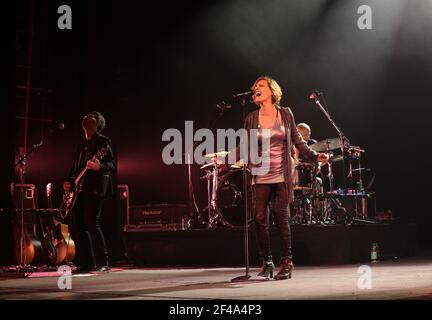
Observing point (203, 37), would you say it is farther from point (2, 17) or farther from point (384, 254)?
point (384, 254)

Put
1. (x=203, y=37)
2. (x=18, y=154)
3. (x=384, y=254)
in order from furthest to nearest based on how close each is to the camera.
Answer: (x=203, y=37), (x=18, y=154), (x=384, y=254)

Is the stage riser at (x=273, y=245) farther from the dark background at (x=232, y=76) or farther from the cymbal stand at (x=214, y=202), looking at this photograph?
the dark background at (x=232, y=76)

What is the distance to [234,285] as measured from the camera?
5750 millimetres

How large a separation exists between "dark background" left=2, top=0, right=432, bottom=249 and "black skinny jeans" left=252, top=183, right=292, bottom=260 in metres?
4.26

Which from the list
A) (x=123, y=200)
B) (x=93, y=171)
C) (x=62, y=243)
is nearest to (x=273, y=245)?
(x=93, y=171)

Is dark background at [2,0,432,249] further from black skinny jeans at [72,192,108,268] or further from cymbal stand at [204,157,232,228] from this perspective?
black skinny jeans at [72,192,108,268]

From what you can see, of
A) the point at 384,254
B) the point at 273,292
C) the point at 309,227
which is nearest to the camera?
the point at 273,292

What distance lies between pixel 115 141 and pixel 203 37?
8.54ft

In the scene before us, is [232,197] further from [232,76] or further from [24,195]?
[24,195]

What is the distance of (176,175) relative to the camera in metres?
11.6

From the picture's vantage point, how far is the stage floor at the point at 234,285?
4.76 metres

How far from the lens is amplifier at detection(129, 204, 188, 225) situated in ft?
34.0

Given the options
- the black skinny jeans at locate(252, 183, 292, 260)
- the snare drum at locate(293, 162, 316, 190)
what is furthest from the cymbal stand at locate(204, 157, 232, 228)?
the black skinny jeans at locate(252, 183, 292, 260)
